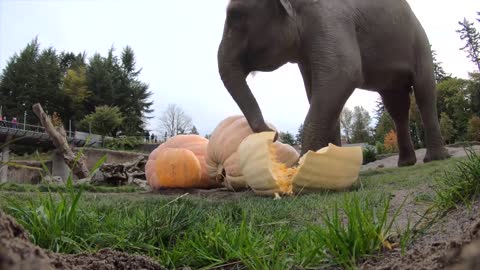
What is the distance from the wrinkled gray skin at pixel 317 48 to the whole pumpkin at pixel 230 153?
40cm

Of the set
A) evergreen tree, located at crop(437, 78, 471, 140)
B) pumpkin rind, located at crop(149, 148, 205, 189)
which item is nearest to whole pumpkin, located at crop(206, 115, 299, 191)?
pumpkin rind, located at crop(149, 148, 205, 189)

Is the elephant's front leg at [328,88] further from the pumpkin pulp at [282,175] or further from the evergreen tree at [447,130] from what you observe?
the evergreen tree at [447,130]

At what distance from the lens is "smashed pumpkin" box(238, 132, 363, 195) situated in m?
4.60

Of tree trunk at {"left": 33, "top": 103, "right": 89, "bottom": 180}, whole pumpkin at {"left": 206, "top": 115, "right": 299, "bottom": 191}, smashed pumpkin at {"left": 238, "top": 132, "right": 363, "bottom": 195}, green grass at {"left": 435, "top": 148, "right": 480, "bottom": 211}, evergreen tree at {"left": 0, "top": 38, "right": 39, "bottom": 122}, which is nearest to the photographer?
green grass at {"left": 435, "top": 148, "right": 480, "bottom": 211}

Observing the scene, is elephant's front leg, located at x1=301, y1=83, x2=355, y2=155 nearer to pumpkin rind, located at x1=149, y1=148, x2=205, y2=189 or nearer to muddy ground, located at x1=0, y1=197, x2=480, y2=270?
pumpkin rind, located at x1=149, y1=148, x2=205, y2=189

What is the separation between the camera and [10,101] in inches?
2031

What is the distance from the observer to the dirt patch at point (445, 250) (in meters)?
0.49

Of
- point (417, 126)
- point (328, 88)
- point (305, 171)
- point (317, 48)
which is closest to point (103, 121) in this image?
point (417, 126)

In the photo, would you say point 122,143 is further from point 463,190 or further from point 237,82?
point 463,190

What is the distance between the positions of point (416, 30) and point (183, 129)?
48.5m

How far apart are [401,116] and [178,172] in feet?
13.5

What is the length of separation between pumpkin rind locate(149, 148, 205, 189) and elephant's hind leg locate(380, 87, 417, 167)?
3.51m

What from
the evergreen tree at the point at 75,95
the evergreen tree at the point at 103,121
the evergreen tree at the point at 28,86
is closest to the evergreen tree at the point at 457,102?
the evergreen tree at the point at 103,121

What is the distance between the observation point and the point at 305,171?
4570 mm
